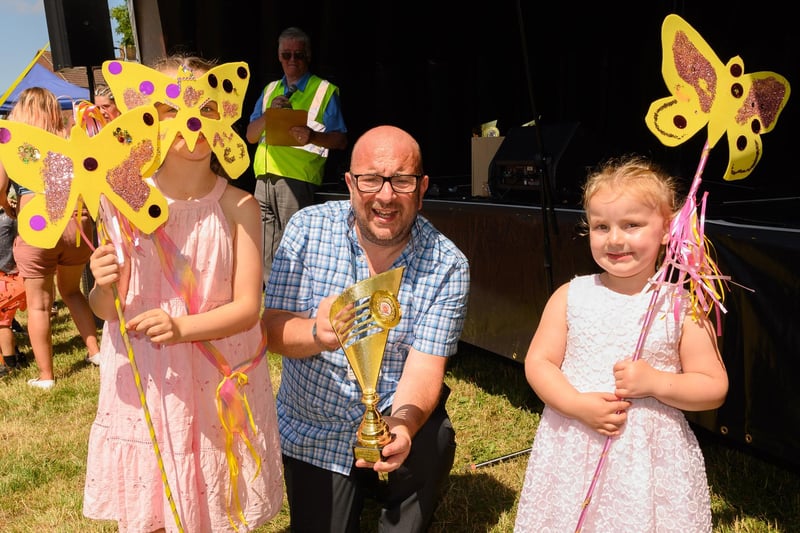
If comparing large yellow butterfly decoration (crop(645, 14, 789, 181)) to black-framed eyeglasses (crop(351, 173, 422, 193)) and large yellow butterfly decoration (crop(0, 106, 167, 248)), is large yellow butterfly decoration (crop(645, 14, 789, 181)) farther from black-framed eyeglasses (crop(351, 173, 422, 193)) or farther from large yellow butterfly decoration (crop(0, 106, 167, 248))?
large yellow butterfly decoration (crop(0, 106, 167, 248))

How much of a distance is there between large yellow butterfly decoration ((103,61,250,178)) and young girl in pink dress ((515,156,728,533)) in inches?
33.1

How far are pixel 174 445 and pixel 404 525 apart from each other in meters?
0.71

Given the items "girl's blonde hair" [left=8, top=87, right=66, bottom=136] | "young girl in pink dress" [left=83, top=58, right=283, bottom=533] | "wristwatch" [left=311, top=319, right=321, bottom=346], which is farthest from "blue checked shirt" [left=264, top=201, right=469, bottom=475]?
"girl's blonde hair" [left=8, top=87, right=66, bottom=136]

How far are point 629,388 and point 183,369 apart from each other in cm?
99

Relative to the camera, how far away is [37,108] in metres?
2.89

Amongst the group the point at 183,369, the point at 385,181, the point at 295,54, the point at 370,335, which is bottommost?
the point at 183,369

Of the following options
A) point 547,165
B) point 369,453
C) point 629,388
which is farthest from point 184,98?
point 547,165

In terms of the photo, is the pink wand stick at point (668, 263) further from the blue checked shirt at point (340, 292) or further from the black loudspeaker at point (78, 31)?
the black loudspeaker at point (78, 31)

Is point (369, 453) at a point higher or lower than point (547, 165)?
lower

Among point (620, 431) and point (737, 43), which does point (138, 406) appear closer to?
point (620, 431)

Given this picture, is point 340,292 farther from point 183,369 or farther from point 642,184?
point 642,184

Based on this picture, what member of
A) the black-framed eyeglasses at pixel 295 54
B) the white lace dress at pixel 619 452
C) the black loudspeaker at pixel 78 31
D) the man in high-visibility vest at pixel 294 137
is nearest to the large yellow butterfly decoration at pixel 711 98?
the white lace dress at pixel 619 452

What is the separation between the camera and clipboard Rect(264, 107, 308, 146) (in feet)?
13.0

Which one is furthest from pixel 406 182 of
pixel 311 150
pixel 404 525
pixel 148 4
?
pixel 148 4
